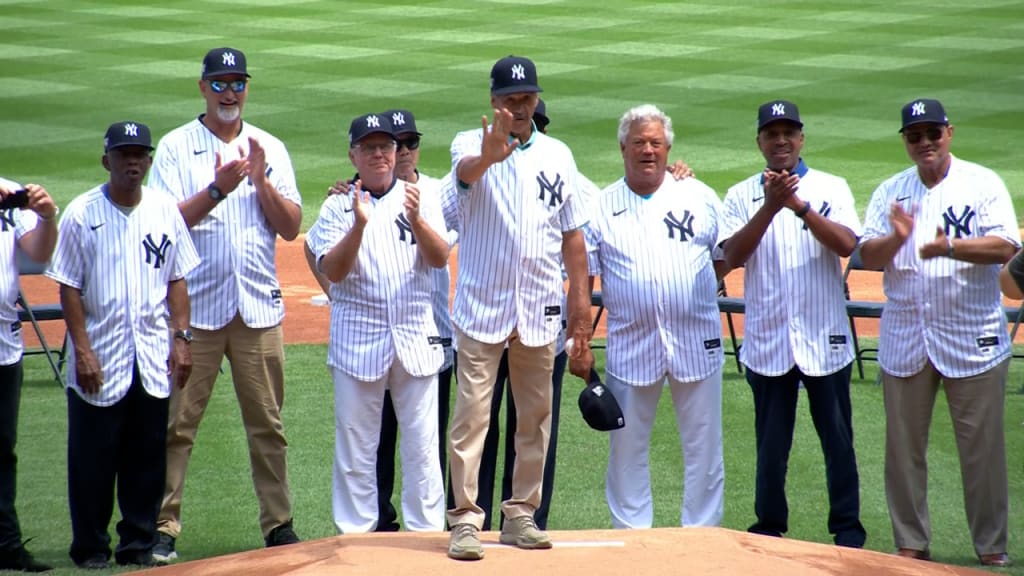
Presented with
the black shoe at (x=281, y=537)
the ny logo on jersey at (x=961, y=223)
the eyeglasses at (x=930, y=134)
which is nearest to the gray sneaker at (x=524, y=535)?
the black shoe at (x=281, y=537)

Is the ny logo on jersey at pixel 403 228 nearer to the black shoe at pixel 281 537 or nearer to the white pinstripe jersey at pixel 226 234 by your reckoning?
the white pinstripe jersey at pixel 226 234

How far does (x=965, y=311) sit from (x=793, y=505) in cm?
172

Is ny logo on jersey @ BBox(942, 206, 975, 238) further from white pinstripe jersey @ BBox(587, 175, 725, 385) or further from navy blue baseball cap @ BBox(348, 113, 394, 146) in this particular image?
navy blue baseball cap @ BBox(348, 113, 394, 146)

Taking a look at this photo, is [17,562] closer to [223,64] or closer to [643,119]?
[223,64]

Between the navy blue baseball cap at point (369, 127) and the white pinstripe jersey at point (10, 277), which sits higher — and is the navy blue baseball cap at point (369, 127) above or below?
above

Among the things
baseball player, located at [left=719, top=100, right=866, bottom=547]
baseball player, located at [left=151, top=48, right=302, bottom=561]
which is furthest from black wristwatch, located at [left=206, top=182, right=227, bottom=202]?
baseball player, located at [left=719, top=100, right=866, bottom=547]

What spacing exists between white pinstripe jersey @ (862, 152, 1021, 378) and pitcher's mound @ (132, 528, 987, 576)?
1.09 metres

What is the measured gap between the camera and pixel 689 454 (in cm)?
704

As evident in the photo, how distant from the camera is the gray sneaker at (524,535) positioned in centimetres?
596

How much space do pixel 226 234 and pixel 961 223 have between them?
3.69m

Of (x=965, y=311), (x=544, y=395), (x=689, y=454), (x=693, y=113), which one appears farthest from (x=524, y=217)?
(x=693, y=113)

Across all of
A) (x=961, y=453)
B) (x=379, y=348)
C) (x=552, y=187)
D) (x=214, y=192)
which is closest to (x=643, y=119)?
(x=552, y=187)

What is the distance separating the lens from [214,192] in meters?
6.98

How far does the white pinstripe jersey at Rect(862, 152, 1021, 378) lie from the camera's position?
267 inches
